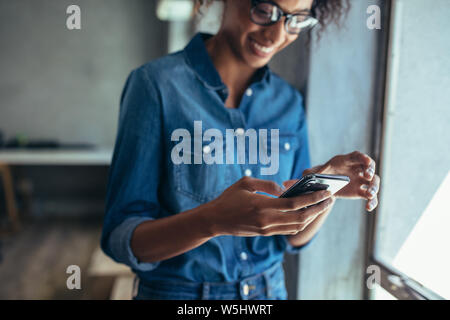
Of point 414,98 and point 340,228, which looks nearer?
point 414,98

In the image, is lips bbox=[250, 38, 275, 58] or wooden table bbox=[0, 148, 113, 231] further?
wooden table bbox=[0, 148, 113, 231]

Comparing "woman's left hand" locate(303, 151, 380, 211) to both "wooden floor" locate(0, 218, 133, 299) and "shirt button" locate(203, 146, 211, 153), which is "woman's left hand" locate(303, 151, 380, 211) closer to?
"shirt button" locate(203, 146, 211, 153)

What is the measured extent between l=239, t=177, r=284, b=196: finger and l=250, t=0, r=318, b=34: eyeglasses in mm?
201

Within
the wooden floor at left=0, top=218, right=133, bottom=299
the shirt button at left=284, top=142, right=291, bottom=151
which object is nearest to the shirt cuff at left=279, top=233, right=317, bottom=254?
the shirt button at left=284, top=142, right=291, bottom=151

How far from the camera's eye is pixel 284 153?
50 cm

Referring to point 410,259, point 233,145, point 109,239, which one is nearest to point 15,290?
point 109,239

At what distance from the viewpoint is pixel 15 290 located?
1638 mm

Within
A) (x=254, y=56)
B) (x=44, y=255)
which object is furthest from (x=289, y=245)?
(x=44, y=255)

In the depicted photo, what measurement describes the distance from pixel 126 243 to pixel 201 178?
132 millimetres

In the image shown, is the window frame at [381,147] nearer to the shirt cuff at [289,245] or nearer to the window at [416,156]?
the window at [416,156]

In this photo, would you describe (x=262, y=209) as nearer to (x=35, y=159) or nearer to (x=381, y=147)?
(x=381, y=147)

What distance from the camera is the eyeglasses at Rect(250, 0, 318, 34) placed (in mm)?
414
